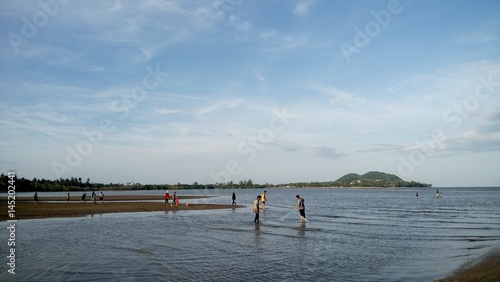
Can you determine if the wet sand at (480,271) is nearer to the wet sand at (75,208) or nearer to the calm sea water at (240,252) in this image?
the calm sea water at (240,252)

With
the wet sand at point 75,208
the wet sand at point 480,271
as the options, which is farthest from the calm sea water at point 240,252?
the wet sand at point 75,208

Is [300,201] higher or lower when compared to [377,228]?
higher

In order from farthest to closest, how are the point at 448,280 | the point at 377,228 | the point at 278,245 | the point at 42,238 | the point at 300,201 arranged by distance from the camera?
the point at 300,201
the point at 377,228
the point at 42,238
the point at 278,245
the point at 448,280

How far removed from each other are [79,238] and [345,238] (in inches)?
624

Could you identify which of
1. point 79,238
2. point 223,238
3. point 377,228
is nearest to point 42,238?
point 79,238

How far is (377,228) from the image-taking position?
88.4 feet

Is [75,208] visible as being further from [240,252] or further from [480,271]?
[480,271]

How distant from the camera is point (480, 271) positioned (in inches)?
504

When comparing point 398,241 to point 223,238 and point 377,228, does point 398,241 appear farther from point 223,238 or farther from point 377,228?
point 223,238

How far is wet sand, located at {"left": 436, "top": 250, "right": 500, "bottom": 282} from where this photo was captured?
1177cm

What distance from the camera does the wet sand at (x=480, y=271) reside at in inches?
463

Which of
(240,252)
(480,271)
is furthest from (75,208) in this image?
(480,271)

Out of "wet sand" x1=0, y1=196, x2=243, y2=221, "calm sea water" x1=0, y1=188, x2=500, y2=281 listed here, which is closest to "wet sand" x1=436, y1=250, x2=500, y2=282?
"calm sea water" x1=0, y1=188, x2=500, y2=281

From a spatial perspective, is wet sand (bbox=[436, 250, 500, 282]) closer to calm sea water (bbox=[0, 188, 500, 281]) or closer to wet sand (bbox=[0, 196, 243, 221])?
calm sea water (bbox=[0, 188, 500, 281])
